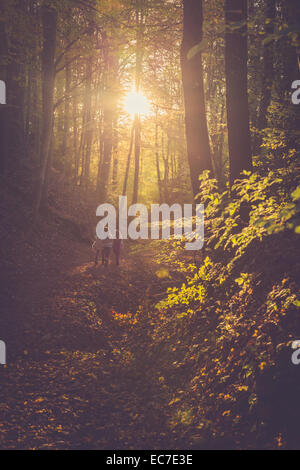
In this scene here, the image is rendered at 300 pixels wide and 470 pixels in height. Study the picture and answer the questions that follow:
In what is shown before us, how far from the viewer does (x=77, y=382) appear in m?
6.47

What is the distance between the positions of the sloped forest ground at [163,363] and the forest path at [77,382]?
20 mm

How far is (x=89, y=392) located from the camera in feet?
20.4

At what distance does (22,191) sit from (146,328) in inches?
392
